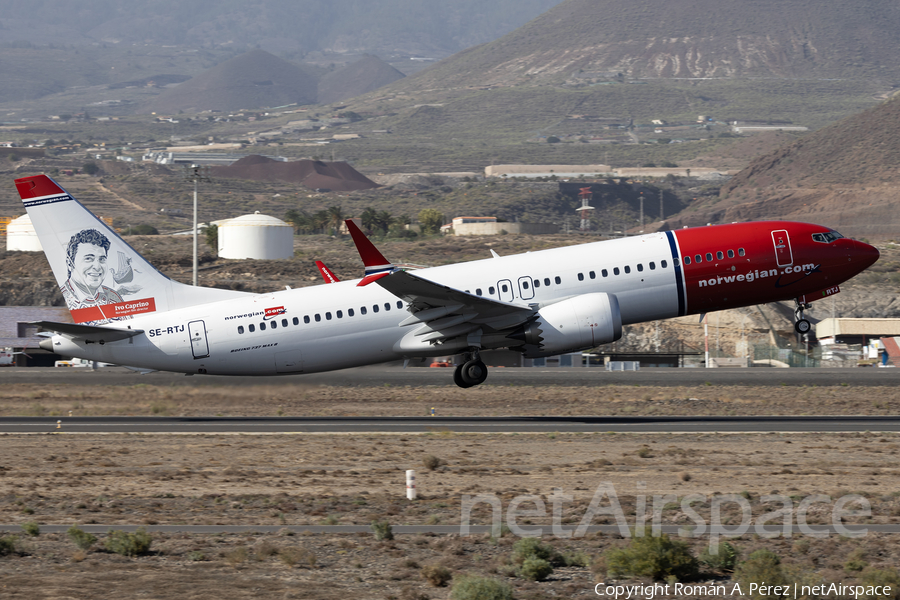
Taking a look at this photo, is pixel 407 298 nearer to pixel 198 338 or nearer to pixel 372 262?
pixel 372 262

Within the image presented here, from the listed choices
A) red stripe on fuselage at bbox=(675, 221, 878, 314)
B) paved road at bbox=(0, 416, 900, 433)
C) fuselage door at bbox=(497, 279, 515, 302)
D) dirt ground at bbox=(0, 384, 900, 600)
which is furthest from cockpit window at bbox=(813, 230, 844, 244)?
fuselage door at bbox=(497, 279, 515, 302)

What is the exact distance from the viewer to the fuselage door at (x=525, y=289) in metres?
36.8

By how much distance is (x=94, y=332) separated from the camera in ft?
119

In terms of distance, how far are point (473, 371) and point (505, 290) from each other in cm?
341

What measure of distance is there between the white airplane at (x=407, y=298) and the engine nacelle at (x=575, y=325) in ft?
0.33

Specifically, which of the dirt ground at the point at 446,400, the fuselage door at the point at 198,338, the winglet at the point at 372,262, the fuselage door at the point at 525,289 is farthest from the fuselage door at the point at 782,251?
the fuselage door at the point at 198,338

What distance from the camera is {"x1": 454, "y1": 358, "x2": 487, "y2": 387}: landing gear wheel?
37812 mm

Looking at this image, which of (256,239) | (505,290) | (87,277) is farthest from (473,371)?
(256,239)

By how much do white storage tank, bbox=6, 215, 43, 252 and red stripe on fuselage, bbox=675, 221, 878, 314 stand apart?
11048 cm

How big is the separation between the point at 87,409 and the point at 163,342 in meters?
9.59

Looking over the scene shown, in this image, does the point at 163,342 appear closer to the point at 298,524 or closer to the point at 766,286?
the point at 298,524

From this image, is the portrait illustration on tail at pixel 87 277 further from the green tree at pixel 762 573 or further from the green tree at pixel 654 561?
the green tree at pixel 762 573

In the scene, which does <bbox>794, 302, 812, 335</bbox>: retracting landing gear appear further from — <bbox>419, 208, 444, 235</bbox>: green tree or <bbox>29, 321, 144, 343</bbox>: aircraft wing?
<bbox>419, 208, 444, 235</bbox>: green tree

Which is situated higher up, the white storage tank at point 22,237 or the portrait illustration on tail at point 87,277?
the white storage tank at point 22,237
